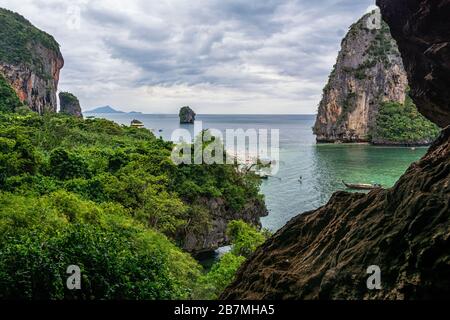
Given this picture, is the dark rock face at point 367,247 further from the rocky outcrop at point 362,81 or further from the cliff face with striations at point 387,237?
the rocky outcrop at point 362,81

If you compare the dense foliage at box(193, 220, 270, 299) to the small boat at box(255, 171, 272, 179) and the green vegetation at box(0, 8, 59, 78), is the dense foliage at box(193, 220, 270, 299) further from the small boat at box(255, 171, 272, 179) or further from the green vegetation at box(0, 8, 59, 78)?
the green vegetation at box(0, 8, 59, 78)

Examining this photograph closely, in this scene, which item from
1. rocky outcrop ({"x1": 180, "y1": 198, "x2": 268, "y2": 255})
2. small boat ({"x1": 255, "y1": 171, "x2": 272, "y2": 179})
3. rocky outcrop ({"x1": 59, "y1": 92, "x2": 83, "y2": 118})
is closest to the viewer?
rocky outcrop ({"x1": 180, "y1": 198, "x2": 268, "y2": 255})

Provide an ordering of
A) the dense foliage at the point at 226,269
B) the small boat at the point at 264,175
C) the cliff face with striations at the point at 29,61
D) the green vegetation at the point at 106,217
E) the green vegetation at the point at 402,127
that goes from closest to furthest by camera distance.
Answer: the green vegetation at the point at 106,217 < the dense foliage at the point at 226,269 < the small boat at the point at 264,175 < the cliff face with striations at the point at 29,61 < the green vegetation at the point at 402,127

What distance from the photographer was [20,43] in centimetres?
10469

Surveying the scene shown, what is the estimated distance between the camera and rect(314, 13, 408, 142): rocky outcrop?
4870 inches

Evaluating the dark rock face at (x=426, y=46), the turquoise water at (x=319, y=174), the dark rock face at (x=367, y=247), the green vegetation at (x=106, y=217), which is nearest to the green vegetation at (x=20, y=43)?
the green vegetation at (x=106, y=217)

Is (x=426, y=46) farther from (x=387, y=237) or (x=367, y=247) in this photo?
(x=367, y=247)

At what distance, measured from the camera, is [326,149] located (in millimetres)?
106000

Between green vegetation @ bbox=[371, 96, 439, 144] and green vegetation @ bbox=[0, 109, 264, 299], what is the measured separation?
7877cm

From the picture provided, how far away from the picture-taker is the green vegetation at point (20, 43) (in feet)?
325

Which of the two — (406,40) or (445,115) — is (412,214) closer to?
(445,115)

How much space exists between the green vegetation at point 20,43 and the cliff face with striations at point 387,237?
326 feet

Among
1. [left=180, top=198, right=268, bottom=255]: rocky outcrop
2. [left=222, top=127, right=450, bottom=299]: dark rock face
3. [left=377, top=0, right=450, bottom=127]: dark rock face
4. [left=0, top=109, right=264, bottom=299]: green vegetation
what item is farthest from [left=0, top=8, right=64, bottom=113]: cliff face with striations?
[left=222, top=127, right=450, bottom=299]: dark rock face

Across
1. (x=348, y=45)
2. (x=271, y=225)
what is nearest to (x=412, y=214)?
(x=271, y=225)
